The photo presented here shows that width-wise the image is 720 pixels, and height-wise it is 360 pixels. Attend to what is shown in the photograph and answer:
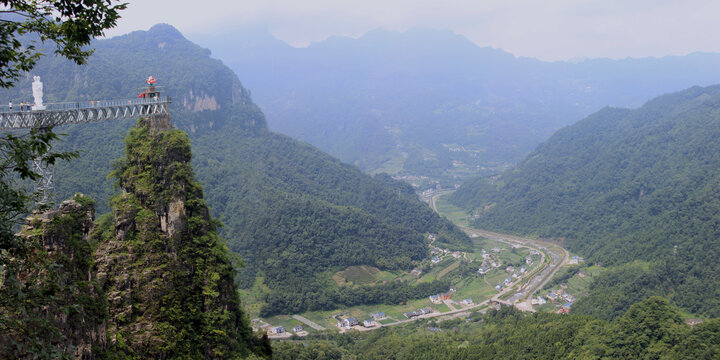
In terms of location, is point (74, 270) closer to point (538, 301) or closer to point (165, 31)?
point (538, 301)

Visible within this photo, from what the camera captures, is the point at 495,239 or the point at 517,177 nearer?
the point at 495,239

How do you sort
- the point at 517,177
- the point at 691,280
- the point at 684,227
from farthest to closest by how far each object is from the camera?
the point at 517,177 → the point at 684,227 → the point at 691,280

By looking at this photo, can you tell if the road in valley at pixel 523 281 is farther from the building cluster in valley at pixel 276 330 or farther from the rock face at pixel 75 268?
the rock face at pixel 75 268

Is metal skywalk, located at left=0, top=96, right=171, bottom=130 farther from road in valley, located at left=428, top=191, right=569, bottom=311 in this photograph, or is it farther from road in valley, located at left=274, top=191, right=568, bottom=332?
road in valley, located at left=428, top=191, right=569, bottom=311

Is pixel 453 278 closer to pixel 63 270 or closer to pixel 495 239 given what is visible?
pixel 495 239

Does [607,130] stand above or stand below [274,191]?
above

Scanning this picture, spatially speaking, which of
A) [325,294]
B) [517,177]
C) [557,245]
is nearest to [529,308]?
[325,294]

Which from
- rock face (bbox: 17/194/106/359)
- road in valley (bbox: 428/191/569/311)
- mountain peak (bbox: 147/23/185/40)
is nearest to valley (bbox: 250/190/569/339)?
road in valley (bbox: 428/191/569/311)

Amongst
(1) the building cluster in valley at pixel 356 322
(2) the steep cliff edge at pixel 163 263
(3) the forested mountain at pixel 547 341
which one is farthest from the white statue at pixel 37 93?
(1) the building cluster in valley at pixel 356 322
